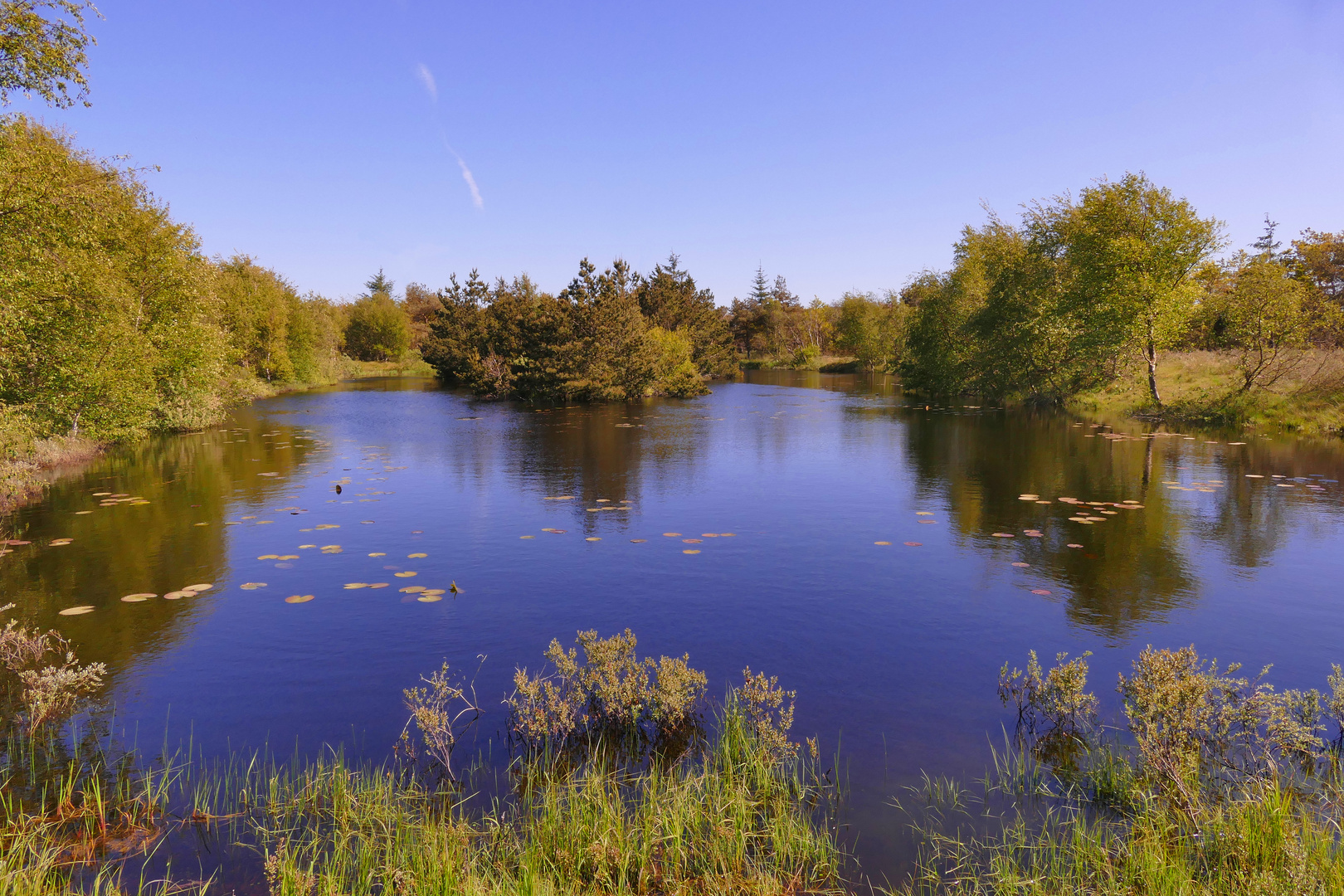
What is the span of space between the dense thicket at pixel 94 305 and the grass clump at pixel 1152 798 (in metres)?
17.7

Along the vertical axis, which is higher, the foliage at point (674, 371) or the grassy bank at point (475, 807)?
the foliage at point (674, 371)

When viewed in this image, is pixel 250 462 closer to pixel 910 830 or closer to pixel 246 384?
pixel 246 384

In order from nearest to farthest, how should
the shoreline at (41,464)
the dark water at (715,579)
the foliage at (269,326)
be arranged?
1. the dark water at (715,579)
2. the shoreline at (41,464)
3. the foliage at (269,326)

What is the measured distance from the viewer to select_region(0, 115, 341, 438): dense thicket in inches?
597

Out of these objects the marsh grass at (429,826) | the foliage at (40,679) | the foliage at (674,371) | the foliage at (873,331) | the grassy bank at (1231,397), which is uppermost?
the foliage at (873,331)

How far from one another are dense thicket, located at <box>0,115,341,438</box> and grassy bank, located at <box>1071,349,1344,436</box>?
39.1 m

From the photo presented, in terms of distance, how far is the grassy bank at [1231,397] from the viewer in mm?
28188

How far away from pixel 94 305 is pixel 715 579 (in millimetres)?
20869

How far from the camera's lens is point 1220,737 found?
20.3 ft

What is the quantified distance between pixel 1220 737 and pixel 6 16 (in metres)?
21.3

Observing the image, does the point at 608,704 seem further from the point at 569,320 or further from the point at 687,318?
the point at 687,318

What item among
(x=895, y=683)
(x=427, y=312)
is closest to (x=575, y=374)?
(x=895, y=683)

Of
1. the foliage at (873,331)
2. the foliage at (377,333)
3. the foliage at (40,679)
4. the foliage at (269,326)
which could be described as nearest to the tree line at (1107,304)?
the foliage at (873,331)

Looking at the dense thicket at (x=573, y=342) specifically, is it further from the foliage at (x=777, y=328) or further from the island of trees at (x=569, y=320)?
the foliage at (x=777, y=328)
